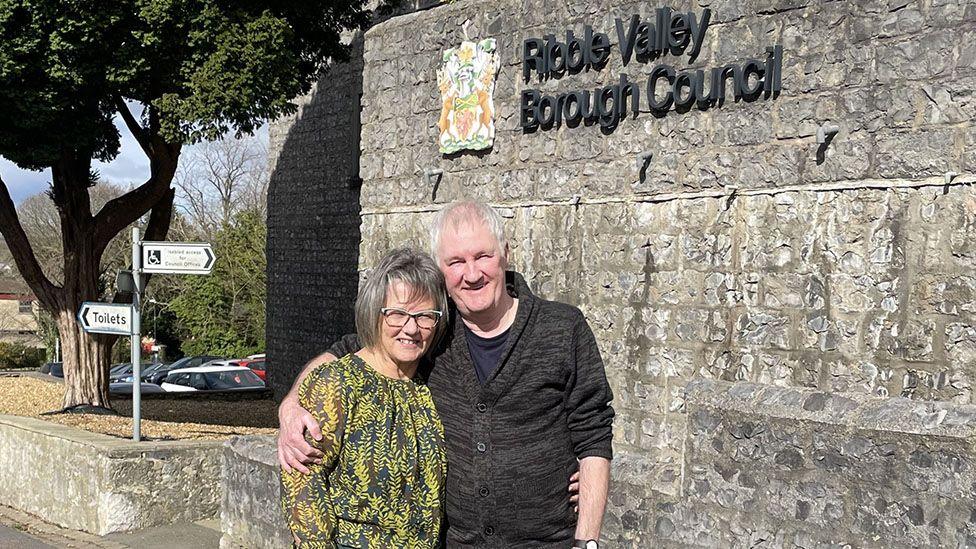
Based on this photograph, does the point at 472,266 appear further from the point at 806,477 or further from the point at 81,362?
the point at 81,362

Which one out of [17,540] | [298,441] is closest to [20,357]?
[17,540]

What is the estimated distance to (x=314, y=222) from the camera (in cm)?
2230

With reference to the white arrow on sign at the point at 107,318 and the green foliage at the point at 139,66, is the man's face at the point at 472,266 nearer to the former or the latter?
the white arrow on sign at the point at 107,318

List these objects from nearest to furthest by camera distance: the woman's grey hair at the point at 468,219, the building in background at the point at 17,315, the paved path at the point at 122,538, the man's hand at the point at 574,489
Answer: the woman's grey hair at the point at 468,219 < the man's hand at the point at 574,489 < the paved path at the point at 122,538 < the building in background at the point at 17,315

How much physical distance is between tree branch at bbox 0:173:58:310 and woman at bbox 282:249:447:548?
1403cm

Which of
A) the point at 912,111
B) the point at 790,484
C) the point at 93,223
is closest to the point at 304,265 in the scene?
the point at 93,223

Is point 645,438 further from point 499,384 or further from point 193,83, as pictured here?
point 193,83

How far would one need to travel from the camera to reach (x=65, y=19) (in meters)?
13.0

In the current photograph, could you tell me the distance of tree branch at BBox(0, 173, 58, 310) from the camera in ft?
52.3

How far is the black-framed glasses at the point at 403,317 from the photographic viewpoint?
10.3ft

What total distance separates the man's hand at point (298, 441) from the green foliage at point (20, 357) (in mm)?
46079

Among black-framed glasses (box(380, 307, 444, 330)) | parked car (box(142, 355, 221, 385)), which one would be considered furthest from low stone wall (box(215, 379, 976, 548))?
parked car (box(142, 355, 221, 385))

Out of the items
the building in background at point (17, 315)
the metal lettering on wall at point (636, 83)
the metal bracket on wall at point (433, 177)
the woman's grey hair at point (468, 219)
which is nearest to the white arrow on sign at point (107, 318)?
the metal bracket on wall at point (433, 177)

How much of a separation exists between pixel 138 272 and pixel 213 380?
13.9 meters
